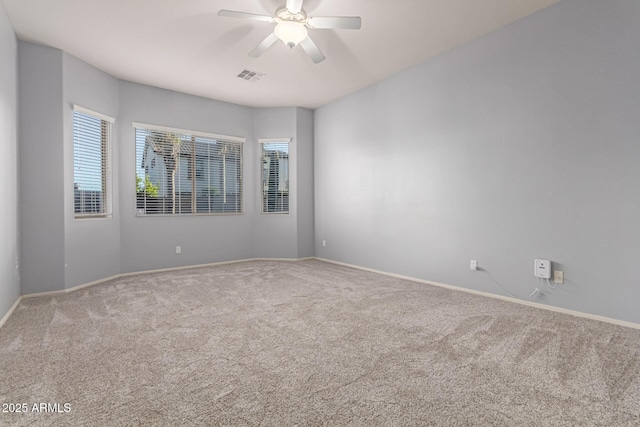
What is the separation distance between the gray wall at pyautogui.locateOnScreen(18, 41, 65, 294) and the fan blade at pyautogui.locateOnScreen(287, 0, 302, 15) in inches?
117

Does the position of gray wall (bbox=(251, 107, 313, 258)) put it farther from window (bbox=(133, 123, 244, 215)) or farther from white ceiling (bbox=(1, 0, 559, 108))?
white ceiling (bbox=(1, 0, 559, 108))

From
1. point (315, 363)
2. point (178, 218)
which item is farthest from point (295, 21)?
point (178, 218)

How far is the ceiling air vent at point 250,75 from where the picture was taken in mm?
4516

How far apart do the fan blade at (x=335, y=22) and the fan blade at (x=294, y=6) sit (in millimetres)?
145

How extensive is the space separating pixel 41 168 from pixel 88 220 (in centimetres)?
82

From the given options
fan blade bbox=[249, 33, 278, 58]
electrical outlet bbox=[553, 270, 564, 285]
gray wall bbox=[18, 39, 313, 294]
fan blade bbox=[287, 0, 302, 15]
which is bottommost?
electrical outlet bbox=[553, 270, 564, 285]

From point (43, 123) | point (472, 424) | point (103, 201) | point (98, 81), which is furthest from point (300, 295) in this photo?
point (98, 81)

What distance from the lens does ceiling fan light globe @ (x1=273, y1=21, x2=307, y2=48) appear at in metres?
2.98

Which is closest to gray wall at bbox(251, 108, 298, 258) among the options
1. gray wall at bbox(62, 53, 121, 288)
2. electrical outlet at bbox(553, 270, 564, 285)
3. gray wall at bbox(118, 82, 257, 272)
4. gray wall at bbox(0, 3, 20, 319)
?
gray wall at bbox(118, 82, 257, 272)

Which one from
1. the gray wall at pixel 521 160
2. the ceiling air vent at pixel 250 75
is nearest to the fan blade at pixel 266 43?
the ceiling air vent at pixel 250 75

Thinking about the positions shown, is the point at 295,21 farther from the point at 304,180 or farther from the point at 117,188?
the point at 117,188

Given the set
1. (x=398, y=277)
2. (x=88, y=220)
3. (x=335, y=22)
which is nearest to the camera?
(x=335, y=22)

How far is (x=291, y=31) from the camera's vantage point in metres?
3.01

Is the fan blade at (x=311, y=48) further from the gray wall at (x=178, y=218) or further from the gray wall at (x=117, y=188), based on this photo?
the gray wall at (x=178, y=218)
